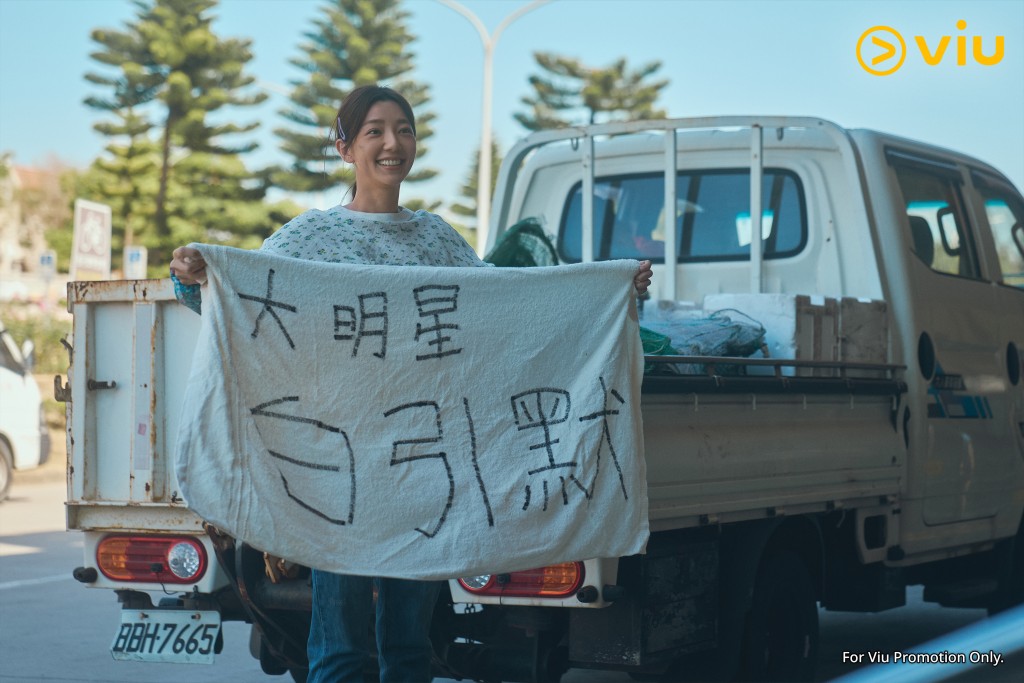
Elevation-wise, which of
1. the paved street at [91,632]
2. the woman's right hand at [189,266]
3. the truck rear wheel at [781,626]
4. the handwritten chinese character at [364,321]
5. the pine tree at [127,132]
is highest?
the pine tree at [127,132]

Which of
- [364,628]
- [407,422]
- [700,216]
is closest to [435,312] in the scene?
[407,422]

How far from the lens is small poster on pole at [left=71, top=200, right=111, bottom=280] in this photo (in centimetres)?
1984

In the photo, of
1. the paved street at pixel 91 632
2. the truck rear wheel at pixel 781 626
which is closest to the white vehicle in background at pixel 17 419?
the paved street at pixel 91 632

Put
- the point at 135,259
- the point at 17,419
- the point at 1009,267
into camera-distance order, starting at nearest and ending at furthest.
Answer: the point at 1009,267 < the point at 17,419 < the point at 135,259

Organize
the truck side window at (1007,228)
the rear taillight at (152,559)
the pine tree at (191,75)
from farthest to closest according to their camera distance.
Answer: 1. the pine tree at (191,75)
2. the truck side window at (1007,228)
3. the rear taillight at (152,559)

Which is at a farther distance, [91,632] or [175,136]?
[175,136]

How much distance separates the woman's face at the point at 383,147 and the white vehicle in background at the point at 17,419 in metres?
11.3

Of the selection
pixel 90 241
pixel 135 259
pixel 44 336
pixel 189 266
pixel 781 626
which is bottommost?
pixel 781 626

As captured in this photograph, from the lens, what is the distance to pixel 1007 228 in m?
7.64

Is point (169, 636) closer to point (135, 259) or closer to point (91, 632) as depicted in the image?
point (91, 632)

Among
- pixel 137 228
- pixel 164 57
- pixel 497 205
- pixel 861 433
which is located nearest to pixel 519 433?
pixel 861 433

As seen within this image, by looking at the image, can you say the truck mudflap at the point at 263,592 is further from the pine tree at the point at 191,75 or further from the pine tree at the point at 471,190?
the pine tree at the point at 471,190

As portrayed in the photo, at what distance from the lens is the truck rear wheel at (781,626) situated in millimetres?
5152

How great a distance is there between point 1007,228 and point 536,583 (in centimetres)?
441
